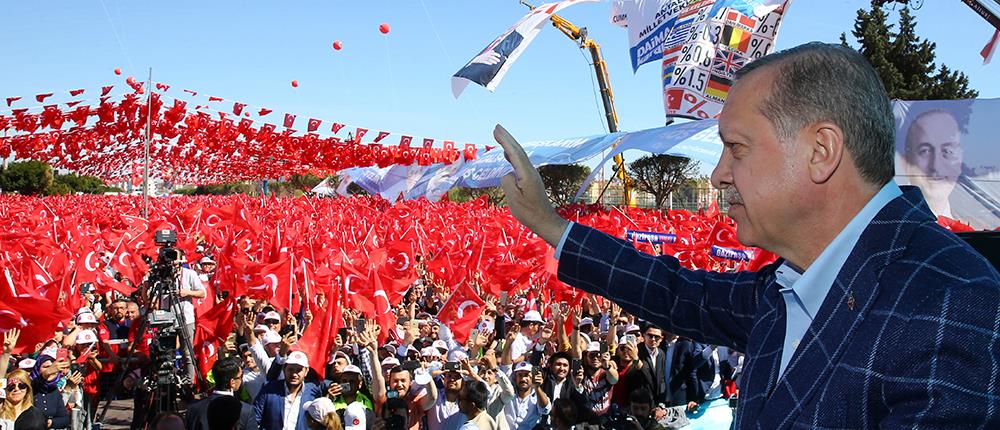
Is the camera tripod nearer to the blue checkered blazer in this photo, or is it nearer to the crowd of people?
the crowd of people

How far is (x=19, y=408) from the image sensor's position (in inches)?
219

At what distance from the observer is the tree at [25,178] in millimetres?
60469

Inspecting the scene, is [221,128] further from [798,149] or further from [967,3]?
[798,149]

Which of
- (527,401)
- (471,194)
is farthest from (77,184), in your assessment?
(527,401)

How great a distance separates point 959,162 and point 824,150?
1115cm

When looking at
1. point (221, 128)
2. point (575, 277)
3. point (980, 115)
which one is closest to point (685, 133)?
point (980, 115)

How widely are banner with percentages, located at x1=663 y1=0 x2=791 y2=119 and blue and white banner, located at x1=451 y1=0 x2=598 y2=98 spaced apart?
281 centimetres

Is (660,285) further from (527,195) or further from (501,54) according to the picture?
(501,54)

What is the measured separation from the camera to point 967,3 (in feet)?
34.0

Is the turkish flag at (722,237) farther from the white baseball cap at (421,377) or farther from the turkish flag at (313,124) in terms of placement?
the turkish flag at (313,124)

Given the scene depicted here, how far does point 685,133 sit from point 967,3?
938 cm

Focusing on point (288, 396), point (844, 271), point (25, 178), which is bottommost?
point (25, 178)

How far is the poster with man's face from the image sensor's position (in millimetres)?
10570

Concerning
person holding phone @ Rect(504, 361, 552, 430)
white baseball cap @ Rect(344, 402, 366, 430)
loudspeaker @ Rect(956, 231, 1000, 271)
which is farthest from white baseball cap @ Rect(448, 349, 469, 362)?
loudspeaker @ Rect(956, 231, 1000, 271)
